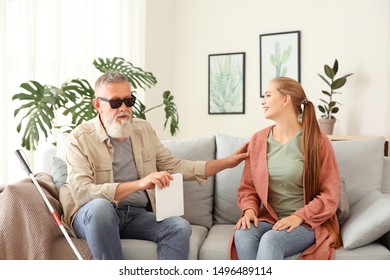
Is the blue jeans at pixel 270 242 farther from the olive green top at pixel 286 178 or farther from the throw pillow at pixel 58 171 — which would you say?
the throw pillow at pixel 58 171

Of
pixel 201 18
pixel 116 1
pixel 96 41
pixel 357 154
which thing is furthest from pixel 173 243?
pixel 201 18

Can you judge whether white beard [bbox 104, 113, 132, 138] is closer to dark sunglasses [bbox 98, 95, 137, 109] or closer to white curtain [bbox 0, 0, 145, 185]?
dark sunglasses [bbox 98, 95, 137, 109]

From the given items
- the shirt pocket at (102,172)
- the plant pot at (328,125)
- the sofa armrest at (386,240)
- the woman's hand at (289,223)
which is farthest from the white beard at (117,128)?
the plant pot at (328,125)

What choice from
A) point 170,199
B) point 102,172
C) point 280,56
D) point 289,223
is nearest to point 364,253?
point 289,223

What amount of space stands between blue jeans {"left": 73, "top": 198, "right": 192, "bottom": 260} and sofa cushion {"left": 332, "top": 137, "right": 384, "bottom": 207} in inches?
37.6

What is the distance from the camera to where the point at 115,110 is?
86.4 inches

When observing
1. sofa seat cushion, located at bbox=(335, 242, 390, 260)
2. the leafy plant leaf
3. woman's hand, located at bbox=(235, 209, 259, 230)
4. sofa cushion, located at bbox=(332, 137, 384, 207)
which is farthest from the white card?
the leafy plant leaf

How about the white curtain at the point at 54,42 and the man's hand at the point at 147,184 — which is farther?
the white curtain at the point at 54,42

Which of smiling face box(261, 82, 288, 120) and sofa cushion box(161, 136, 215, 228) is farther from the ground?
smiling face box(261, 82, 288, 120)

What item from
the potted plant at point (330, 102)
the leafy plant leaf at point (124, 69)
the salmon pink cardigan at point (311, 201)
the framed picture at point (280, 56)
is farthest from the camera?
the framed picture at point (280, 56)

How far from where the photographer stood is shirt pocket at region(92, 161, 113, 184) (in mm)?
2188

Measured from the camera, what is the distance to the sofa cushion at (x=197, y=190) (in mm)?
2594

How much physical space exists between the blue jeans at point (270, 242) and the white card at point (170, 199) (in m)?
0.32

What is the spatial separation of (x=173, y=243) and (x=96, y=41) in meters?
2.73
